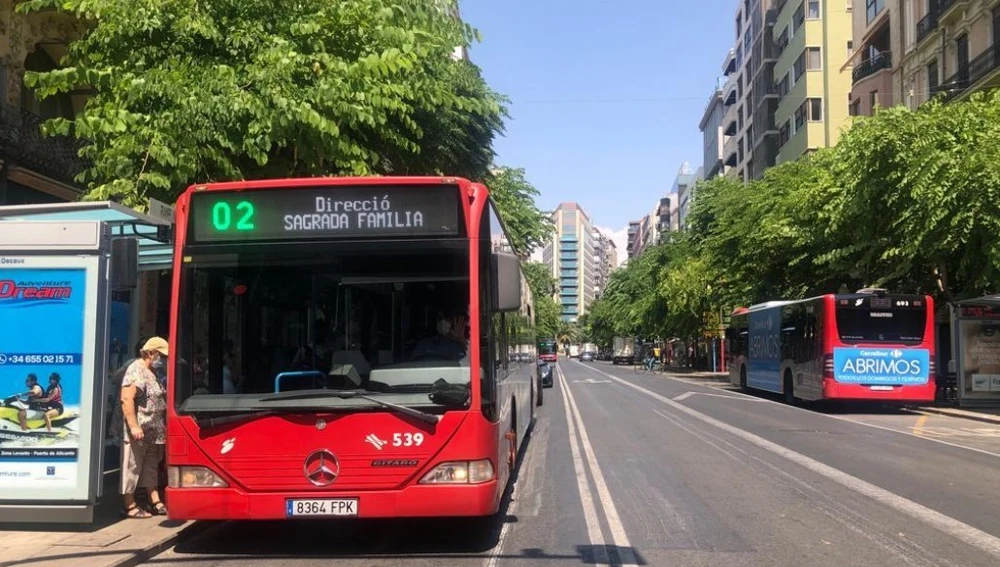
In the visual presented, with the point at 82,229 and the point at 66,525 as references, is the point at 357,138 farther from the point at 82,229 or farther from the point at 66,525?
the point at 66,525

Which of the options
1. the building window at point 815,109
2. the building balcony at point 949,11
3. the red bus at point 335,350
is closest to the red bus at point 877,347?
the red bus at point 335,350

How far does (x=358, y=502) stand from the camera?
6531mm

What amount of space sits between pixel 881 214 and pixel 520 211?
35.4 feet

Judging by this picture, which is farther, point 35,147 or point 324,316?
point 35,147

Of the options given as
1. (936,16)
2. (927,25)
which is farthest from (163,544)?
(927,25)

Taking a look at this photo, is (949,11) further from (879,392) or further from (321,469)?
(321,469)

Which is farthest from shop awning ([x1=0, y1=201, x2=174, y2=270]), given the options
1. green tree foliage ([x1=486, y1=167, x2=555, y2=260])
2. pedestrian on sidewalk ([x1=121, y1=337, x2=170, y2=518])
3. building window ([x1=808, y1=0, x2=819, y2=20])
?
building window ([x1=808, y1=0, x2=819, y2=20])

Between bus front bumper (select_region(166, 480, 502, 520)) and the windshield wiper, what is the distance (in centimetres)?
55

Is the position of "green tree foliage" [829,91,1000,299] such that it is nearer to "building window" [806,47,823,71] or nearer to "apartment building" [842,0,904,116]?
"apartment building" [842,0,904,116]

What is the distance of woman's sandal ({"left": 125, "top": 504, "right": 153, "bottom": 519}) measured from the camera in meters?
8.29

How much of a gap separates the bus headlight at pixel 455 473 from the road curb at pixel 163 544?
237cm

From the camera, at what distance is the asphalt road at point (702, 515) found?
22.6 ft

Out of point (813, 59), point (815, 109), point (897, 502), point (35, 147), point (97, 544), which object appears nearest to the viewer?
point (97, 544)

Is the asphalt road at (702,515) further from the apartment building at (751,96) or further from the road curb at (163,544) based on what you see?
the apartment building at (751,96)
